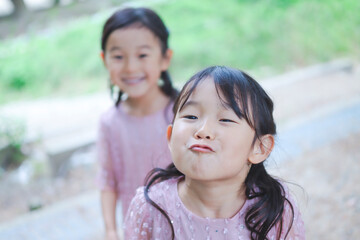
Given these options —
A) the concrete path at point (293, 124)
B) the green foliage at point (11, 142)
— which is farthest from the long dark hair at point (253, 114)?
the green foliage at point (11, 142)

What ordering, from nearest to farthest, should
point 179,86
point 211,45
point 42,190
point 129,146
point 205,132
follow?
1. point 205,132
2. point 129,146
3. point 42,190
4. point 179,86
5. point 211,45

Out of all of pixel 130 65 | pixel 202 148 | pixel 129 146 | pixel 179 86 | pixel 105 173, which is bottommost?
pixel 179 86

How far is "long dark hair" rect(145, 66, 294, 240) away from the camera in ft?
3.66

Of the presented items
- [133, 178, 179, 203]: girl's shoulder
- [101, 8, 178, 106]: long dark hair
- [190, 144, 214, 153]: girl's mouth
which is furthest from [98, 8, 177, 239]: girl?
[190, 144, 214, 153]: girl's mouth

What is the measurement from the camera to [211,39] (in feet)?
20.4

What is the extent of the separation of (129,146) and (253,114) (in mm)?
879

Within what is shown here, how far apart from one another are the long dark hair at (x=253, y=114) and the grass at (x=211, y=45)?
4184 millimetres

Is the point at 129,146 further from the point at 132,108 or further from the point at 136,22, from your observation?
the point at 136,22

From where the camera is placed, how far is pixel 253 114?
3.72 ft

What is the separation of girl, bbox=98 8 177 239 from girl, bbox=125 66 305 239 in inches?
23.8

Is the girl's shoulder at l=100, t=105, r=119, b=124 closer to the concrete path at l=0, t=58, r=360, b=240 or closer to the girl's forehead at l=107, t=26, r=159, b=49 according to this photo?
the girl's forehead at l=107, t=26, r=159, b=49

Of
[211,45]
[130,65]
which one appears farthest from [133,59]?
[211,45]

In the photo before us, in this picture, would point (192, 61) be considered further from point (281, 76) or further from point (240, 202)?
point (240, 202)

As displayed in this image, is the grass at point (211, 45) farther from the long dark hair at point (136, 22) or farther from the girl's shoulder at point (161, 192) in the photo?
the girl's shoulder at point (161, 192)
